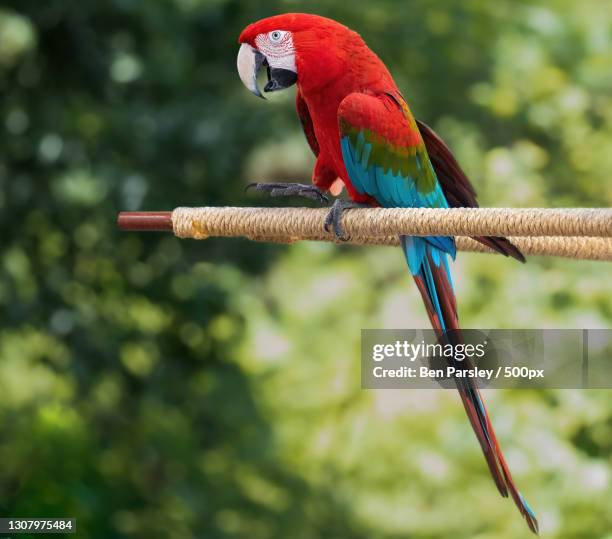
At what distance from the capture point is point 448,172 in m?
1.37

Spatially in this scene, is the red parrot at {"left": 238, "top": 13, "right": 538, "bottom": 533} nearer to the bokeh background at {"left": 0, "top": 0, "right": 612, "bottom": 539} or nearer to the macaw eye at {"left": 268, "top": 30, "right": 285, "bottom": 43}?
the macaw eye at {"left": 268, "top": 30, "right": 285, "bottom": 43}

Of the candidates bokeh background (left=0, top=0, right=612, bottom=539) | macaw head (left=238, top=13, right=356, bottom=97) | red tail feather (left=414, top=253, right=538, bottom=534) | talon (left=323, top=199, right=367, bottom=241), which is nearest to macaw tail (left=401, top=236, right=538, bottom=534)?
red tail feather (left=414, top=253, right=538, bottom=534)

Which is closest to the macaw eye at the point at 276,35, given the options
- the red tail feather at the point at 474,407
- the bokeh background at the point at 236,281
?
the red tail feather at the point at 474,407

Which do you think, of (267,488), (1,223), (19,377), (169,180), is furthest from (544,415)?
(19,377)

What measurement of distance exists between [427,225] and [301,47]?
0.38m

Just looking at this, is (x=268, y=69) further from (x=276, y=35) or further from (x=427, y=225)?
(x=427, y=225)

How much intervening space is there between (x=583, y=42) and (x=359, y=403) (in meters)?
1.25

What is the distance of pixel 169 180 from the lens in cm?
297

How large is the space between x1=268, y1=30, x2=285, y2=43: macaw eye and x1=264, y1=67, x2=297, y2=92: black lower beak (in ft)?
0.14

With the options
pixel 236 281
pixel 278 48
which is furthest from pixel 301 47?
pixel 236 281

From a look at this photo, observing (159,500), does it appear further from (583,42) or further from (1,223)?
(583,42)

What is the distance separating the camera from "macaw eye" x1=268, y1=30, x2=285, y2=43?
130 centimetres

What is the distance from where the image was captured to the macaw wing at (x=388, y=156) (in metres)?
1.29

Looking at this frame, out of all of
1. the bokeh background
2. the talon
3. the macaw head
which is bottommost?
the bokeh background
